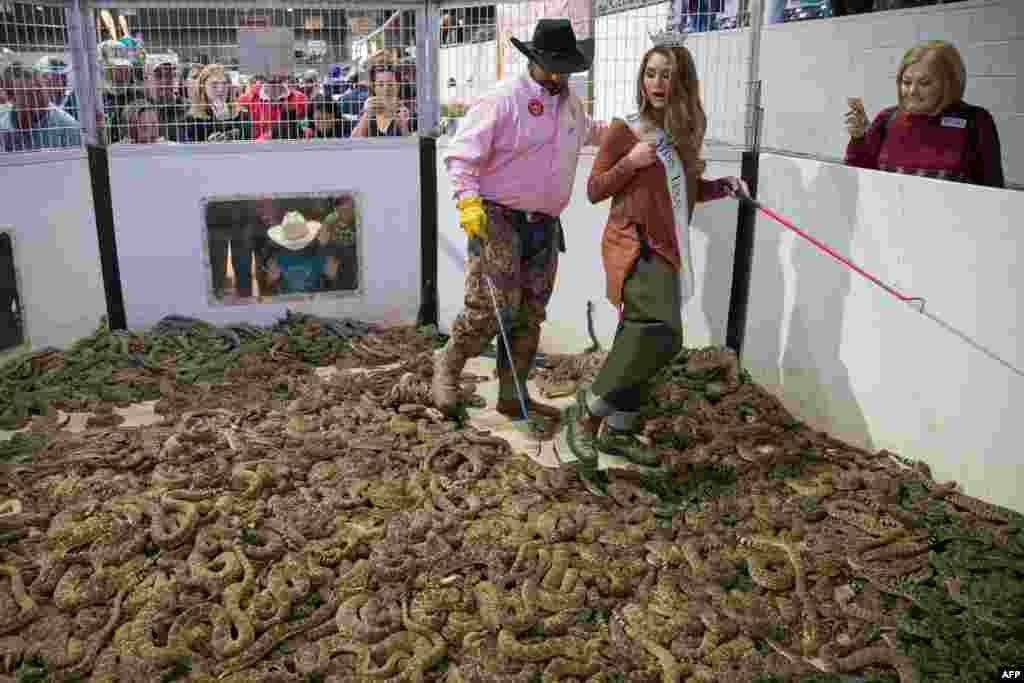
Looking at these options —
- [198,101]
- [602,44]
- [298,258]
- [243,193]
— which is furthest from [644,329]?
[198,101]

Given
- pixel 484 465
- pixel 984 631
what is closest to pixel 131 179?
pixel 484 465

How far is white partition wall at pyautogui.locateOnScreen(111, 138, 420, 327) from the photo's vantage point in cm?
540

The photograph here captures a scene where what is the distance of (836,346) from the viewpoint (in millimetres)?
3881

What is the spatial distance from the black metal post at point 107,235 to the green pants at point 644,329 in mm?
3286

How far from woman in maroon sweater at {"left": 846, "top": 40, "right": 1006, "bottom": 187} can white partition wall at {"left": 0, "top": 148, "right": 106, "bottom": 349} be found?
4.36 metres

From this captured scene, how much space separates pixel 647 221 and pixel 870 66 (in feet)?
9.22

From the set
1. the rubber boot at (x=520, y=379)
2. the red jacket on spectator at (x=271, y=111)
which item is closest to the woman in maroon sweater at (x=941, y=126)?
the rubber boot at (x=520, y=379)

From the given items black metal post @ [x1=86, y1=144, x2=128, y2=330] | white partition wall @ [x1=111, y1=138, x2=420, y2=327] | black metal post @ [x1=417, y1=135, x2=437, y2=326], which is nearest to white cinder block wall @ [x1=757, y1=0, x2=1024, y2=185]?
black metal post @ [x1=417, y1=135, x2=437, y2=326]

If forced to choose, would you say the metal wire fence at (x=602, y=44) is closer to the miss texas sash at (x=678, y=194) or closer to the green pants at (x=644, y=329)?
the miss texas sash at (x=678, y=194)

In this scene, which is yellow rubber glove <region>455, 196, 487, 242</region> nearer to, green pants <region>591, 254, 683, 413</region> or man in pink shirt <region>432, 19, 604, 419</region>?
man in pink shirt <region>432, 19, 604, 419</region>

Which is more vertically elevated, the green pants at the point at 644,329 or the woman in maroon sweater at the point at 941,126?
the woman in maroon sweater at the point at 941,126

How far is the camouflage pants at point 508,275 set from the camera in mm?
4062

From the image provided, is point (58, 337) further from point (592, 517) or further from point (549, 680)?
point (549, 680)

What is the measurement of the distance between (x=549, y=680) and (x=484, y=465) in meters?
1.37
